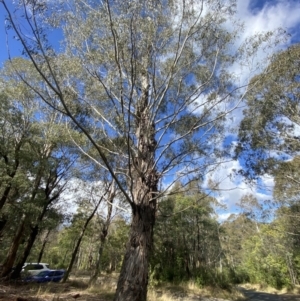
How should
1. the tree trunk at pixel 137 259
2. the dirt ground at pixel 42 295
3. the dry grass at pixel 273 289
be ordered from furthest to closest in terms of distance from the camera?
the dry grass at pixel 273 289, the dirt ground at pixel 42 295, the tree trunk at pixel 137 259

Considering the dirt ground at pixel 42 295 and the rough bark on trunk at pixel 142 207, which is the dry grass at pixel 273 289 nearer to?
the dirt ground at pixel 42 295

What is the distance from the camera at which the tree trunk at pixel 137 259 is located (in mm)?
→ 3758

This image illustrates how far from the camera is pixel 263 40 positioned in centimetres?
669

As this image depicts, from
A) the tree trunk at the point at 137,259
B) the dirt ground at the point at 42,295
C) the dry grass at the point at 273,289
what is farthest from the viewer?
the dry grass at the point at 273,289

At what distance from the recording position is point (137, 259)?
13.0 ft

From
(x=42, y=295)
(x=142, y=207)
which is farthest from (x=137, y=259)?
(x=42, y=295)

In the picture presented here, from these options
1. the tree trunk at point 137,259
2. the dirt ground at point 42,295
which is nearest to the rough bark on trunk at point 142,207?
the tree trunk at point 137,259

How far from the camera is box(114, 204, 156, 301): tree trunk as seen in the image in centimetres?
376

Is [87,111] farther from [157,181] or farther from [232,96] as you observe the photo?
[232,96]

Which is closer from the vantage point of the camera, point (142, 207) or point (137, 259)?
point (137, 259)

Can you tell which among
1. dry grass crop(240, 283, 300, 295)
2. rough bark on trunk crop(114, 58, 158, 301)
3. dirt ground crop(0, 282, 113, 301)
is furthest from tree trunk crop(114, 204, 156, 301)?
dry grass crop(240, 283, 300, 295)

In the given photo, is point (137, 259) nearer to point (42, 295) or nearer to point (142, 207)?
point (142, 207)

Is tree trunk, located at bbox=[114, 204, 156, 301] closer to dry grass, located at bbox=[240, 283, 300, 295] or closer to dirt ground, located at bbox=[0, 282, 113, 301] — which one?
dirt ground, located at bbox=[0, 282, 113, 301]

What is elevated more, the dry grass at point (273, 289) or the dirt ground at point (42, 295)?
the dry grass at point (273, 289)
